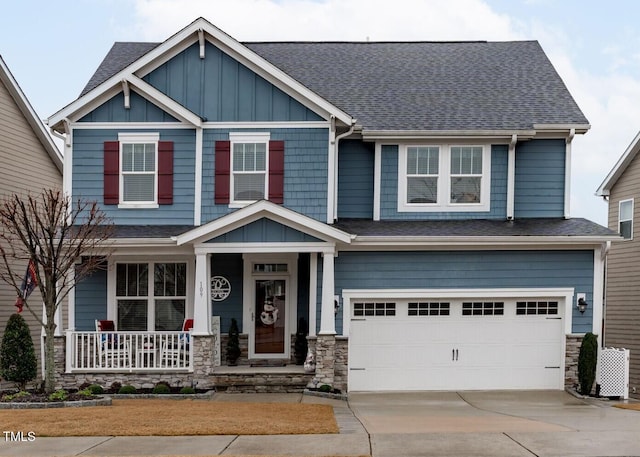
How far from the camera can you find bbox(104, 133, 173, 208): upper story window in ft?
59.4

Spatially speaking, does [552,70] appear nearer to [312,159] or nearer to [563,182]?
[563,182]

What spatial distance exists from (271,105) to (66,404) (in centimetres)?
784

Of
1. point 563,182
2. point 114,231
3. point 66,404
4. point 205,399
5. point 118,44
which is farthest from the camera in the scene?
point 118,44

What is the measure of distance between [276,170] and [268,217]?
5.58ft

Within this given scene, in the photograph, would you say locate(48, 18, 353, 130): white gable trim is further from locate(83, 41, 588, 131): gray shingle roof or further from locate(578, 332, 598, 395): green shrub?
locate(578, 332, 598, 395): green shrub

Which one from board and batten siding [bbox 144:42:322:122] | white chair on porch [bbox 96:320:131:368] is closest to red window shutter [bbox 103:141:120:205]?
board and batten siding [bbox 144:42:322:122]

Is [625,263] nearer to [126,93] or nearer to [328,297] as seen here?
[328,297]

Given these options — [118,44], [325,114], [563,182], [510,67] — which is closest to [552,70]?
[510,67]

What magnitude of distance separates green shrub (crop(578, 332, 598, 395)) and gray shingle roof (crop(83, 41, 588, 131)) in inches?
201

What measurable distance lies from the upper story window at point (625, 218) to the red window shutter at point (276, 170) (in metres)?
10.9

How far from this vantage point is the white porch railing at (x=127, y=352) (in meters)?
17.0

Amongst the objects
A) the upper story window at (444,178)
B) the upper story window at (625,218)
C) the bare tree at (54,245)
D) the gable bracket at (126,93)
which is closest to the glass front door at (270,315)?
the upper story window at (444,178)

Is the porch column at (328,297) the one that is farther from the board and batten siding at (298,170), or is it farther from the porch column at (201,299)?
the porch column at (201,299)

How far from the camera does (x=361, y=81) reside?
827 inches
